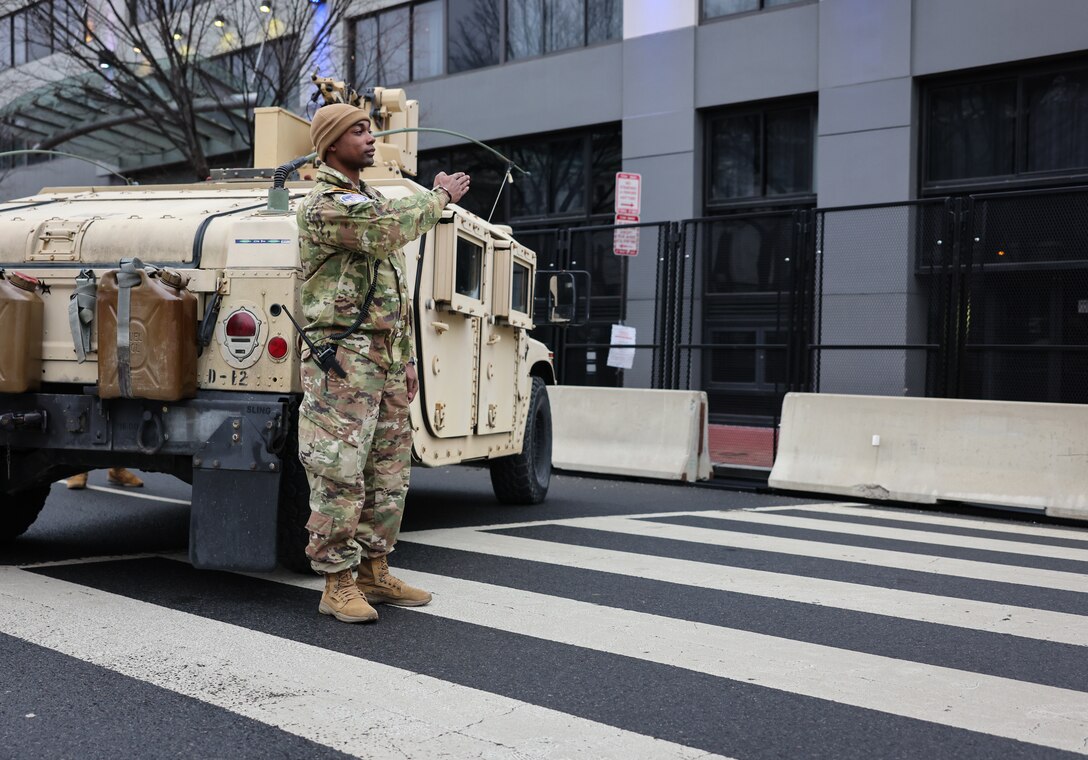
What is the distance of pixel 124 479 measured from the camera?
29.4 ft

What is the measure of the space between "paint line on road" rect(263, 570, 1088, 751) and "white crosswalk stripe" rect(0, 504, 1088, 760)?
0.03 ft

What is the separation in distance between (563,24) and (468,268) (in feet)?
43.9

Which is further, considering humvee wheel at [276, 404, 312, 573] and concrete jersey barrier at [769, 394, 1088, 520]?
concrete jersey barrier at [769, 394, 1088, 520]

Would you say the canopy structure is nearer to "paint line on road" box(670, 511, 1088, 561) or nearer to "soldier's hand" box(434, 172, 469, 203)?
"paint line on road" box(670, 511, 1088, 561)

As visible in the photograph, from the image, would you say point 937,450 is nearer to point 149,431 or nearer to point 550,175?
point 149,431

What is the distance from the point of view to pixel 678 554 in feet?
20.0

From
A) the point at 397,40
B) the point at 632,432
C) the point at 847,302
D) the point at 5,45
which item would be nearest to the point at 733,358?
the point at 847,302

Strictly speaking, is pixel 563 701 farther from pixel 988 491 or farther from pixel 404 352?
pixel 988 491

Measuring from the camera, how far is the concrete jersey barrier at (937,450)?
833cm

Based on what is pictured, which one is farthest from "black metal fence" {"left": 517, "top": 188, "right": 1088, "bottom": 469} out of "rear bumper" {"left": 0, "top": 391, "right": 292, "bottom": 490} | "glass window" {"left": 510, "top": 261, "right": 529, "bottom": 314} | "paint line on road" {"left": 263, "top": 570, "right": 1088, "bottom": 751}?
"rear bumper" {"left": 0, "top": 391, "right": 292, "bottom": 490}

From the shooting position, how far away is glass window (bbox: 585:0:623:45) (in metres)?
17.8

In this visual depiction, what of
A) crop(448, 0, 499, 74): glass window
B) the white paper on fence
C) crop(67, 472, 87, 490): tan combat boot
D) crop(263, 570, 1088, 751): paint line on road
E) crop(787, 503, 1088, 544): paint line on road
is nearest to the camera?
crop(263, 570, 1088, 751): paint line on road

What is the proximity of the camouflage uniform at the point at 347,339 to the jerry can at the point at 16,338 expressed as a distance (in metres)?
1.49

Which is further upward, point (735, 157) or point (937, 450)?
point (735, 157)
